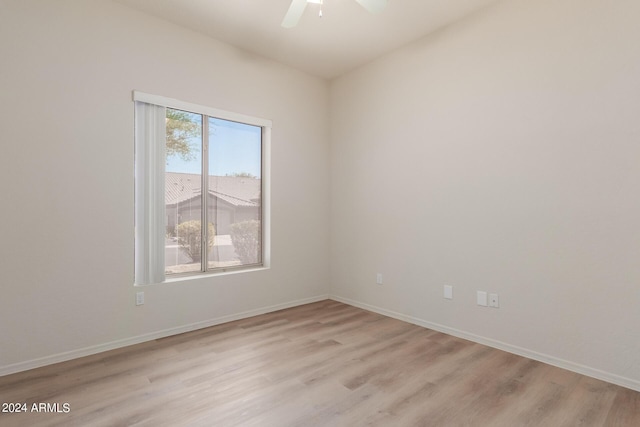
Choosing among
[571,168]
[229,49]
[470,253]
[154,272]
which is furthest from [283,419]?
[229,49]

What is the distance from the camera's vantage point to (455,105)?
3162mm

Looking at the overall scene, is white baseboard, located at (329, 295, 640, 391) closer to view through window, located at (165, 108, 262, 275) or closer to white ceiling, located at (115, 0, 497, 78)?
view through window, located at (165, 108, 262, 275)

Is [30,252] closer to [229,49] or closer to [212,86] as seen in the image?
[212,86]

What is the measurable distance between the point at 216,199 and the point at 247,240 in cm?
63

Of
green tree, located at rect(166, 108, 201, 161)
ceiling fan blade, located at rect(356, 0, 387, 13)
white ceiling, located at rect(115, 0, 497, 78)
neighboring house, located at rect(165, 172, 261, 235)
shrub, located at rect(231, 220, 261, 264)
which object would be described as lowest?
shrub, located at rect(231, 220, 261, 264)

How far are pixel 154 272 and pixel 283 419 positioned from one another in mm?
1927

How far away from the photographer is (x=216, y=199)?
3.64 m

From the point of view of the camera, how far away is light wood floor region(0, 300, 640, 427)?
1869mm

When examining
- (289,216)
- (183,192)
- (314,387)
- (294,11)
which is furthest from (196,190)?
(314,387)

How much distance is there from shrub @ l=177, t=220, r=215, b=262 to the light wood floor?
0.86 meters

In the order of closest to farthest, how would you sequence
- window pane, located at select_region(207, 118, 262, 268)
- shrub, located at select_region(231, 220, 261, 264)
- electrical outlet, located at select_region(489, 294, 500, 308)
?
1. electrical outlet, located at select_region(489, 294, 500, 308)
2. window pane, located at select_region(207, 118, 262, 268)
3. shrub, located at select_region(231, 220, 261, 264)

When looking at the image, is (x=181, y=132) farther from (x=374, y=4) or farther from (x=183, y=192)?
(x=374, y=4)

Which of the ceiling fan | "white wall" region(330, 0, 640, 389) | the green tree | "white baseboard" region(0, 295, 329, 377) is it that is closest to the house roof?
the green tree

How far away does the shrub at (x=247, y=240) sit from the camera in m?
3.82
